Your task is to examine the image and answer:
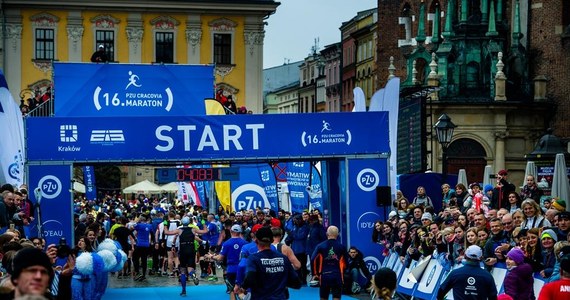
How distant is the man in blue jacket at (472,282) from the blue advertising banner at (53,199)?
49.4 ft

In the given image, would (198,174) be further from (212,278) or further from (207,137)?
(207,137)

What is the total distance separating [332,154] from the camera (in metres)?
31.2

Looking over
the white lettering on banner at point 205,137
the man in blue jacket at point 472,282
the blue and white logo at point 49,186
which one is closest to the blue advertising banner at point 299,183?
the white lettering on banner at point 205,137

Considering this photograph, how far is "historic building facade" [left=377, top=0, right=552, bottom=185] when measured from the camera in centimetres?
5709

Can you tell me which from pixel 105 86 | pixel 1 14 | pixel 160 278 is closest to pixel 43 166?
pixel 105 86

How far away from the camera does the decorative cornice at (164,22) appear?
268 ft

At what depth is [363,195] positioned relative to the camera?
103ft

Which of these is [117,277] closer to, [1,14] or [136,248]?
[136,248]

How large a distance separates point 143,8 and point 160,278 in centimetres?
4533

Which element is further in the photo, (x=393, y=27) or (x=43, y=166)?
(x=393, y=27)

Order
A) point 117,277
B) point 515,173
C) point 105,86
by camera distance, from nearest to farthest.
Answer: point 105,86 → point 117,277 → point 515,173

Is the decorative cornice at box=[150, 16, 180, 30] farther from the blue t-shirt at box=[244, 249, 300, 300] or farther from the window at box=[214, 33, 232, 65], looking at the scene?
the blue t-shirt at box=[244, 249, 300, 300]

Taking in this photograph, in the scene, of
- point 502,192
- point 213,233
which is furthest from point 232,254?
point 213,233

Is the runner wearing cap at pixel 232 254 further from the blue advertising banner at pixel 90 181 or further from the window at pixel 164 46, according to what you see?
the window at pixel 164 46
